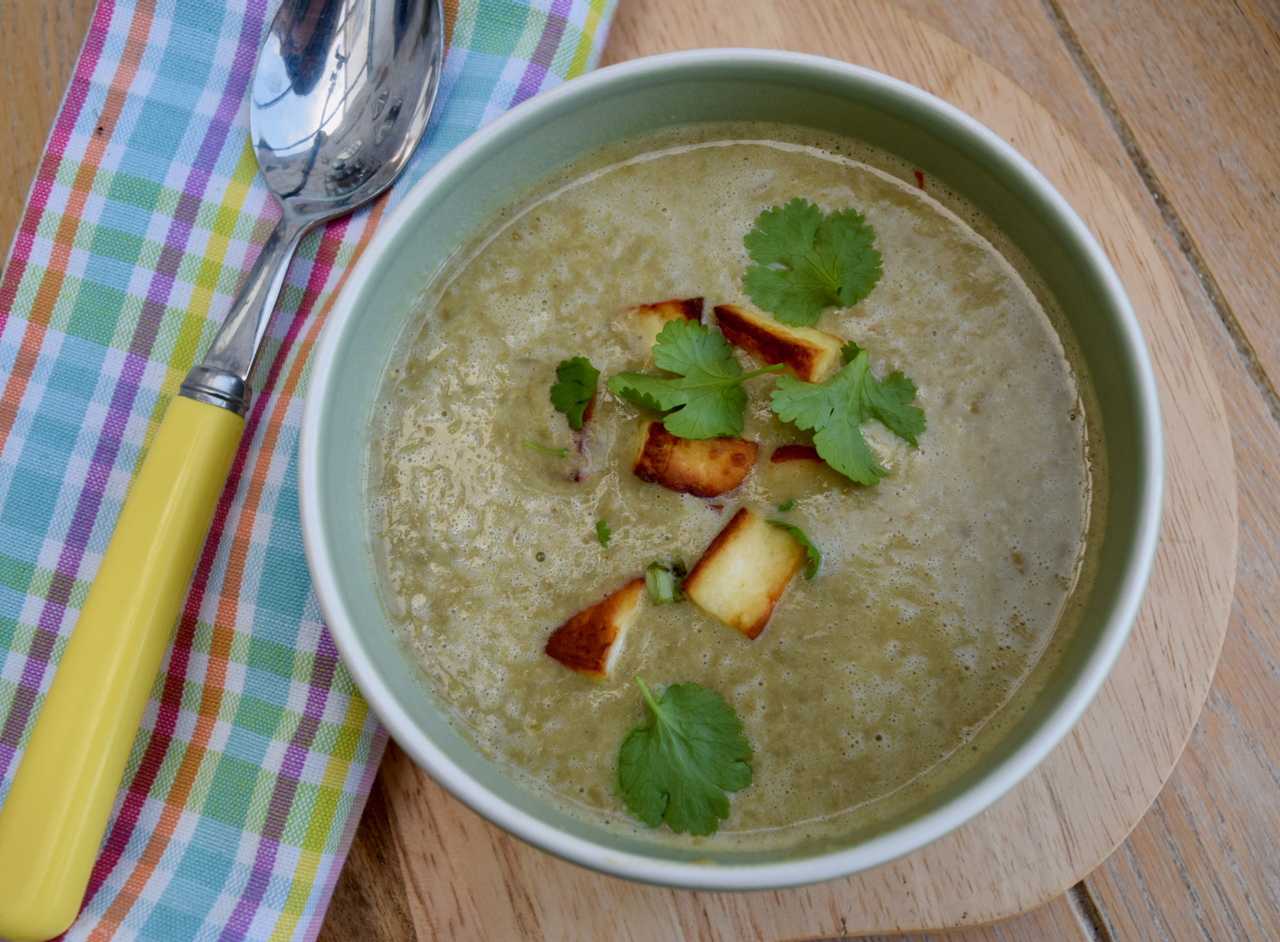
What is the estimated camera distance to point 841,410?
1.27 metres

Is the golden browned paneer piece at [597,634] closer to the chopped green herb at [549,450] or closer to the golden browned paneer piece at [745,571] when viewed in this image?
the golden browned paneer piece at [745,571]

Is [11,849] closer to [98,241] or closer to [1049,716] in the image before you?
[98,241]

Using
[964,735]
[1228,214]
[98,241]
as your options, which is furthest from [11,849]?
[1228,214]

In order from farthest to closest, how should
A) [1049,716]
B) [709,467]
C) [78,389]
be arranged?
[78,389] → [709,467] → [1049,716]

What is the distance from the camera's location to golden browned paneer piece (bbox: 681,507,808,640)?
1.27 meters

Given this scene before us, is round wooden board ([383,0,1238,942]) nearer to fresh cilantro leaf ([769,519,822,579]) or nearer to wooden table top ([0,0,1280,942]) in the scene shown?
wooden table top ([0,0,1280,942])

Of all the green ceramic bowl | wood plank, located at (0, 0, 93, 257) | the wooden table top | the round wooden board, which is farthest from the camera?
wood plank, located at (0, 0, 93, 257)

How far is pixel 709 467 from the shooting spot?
130cm

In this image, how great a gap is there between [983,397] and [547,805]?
0.84 metres

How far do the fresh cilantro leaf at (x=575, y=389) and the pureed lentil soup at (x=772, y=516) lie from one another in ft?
0.09

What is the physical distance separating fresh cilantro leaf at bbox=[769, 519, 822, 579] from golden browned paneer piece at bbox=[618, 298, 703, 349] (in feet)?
1.01

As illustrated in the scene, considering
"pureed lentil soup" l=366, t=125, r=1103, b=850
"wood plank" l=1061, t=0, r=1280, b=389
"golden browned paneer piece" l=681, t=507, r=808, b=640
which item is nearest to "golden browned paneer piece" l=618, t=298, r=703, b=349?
"pureed lentil soup" l=366, t=125, r=1103, b=850

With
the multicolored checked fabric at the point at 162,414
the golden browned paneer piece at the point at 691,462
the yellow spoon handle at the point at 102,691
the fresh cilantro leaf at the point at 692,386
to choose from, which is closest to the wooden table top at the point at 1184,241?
the multicolored checked fabric at the point at 162,414

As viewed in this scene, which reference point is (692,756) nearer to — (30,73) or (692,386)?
(692,386)
